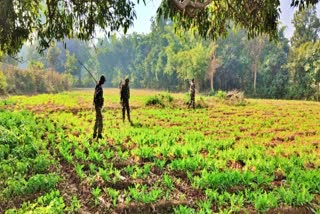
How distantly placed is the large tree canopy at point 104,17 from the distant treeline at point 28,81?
30.6 m

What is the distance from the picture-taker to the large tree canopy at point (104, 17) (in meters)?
8.65

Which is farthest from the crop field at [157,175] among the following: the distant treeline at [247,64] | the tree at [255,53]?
the tree at [255,53]

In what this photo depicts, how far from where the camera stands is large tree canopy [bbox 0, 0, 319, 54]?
8.65m

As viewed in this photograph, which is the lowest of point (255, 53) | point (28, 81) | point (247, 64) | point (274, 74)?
point (28, 81)

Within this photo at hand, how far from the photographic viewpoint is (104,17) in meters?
9.16

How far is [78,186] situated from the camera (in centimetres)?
757

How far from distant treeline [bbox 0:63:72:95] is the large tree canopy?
1205 inches

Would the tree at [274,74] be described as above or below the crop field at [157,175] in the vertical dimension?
above

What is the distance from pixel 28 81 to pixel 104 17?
43430 mm

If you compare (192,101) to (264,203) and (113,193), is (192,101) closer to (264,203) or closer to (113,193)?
(113,193)

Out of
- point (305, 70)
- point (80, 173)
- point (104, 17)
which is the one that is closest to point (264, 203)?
point (80, 173)

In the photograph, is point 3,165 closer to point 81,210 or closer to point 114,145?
point 81,210

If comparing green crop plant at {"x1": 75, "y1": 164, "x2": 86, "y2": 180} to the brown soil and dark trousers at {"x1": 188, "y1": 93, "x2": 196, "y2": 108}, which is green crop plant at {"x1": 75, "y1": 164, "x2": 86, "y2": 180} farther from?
dark trousers at {"x1": 188, "y1": 93, "x2": 196, "y2": 108}

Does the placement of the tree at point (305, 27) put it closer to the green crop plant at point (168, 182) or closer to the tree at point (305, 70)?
the tree at point (305, 70)
